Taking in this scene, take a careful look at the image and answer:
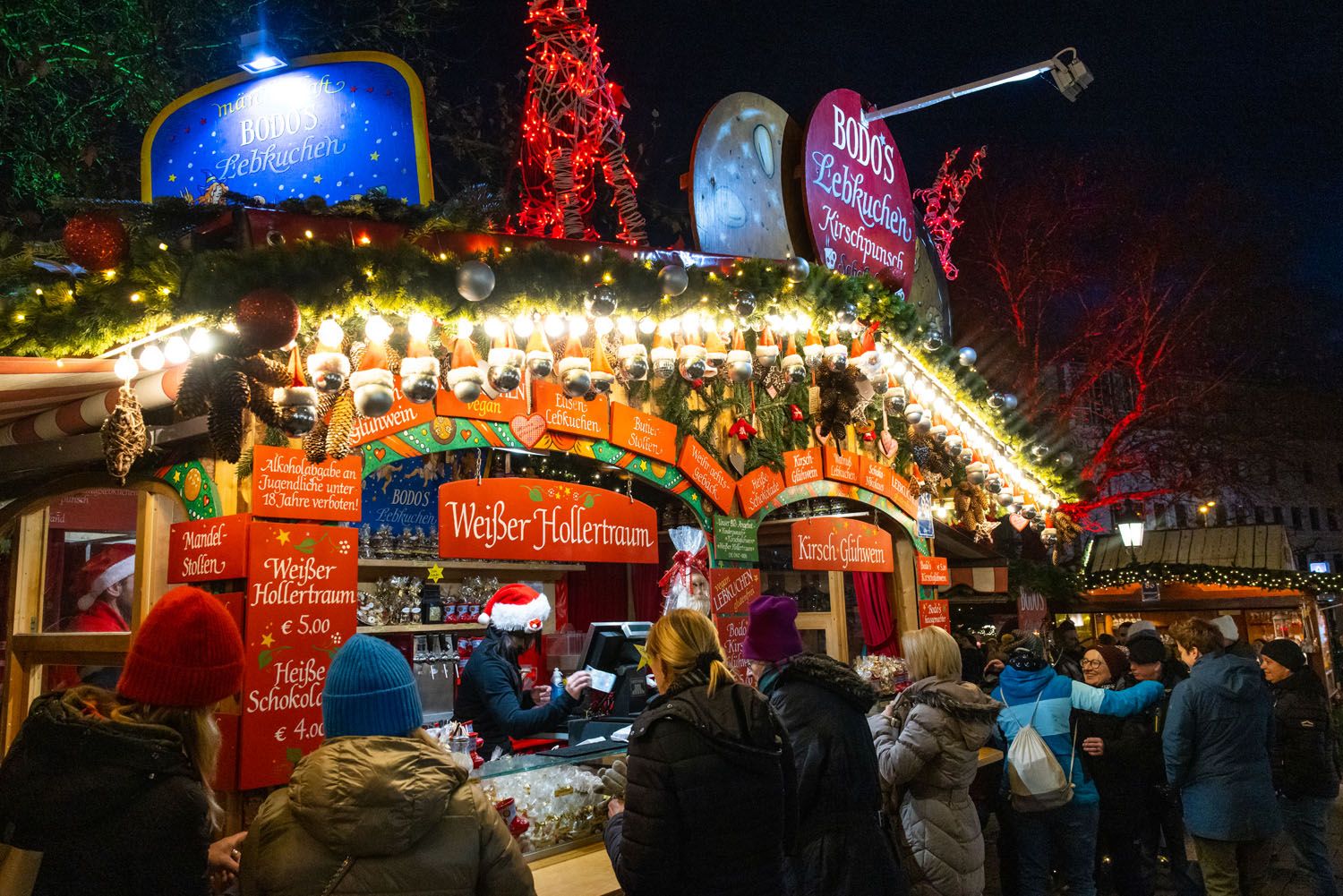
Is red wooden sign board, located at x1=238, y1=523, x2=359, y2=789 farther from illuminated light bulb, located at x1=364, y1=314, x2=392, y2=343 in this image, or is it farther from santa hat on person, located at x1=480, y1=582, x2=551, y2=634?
illuminated light bulb, located at x1=364, y1=314, x2=392, y2=343

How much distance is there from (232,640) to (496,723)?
105 inches

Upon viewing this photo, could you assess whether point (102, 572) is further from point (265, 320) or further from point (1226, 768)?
point (1226, 768)

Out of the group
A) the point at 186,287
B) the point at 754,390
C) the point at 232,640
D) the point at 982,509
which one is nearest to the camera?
the point at 232,640

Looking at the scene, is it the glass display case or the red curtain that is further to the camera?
the red curtain

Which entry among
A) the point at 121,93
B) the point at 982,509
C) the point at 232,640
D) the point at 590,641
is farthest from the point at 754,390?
the point at 121,93

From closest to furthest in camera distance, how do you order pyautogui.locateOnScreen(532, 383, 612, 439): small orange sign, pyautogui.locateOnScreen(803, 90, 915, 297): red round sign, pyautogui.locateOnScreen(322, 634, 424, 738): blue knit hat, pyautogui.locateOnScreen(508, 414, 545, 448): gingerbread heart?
pyautogui.locateOnScreen(322, 634, 424, 738): blue knit hat < pyautogui.locateOnScreen(508, 414, 545, 448): gingerbread heart < pyautogui.locateOnScreen(532, 383, 612, 439): small orange sign < pyautogui.locateOnScreen(803, 90, 915, 297): red round sign

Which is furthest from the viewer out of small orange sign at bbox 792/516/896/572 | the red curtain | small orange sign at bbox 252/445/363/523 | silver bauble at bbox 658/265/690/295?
the red curtain

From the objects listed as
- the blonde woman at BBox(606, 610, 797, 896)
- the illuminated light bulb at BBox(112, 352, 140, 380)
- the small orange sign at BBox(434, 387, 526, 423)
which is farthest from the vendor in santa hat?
the illuminated light bulb at BBox(112, 352, 140, 380)

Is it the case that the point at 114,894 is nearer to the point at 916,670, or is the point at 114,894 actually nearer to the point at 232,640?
the point at 232,640

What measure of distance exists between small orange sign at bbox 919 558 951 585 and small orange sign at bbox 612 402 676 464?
144 inches

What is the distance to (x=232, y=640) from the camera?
2344mm

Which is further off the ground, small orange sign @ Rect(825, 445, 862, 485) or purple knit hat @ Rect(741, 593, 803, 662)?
small orange sign @ Rect(825, 445, 862, 485)

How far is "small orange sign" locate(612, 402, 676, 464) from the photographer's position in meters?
6.03

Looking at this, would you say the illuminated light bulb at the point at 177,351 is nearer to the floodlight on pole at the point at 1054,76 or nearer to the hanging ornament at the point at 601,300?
the hanging ornament at the point at 601,300
